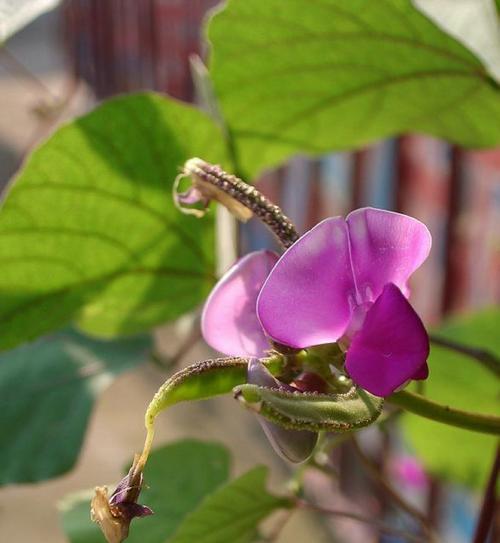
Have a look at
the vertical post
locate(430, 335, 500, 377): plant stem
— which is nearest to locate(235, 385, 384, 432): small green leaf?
locate(430, 335, 500, 377): plant stem

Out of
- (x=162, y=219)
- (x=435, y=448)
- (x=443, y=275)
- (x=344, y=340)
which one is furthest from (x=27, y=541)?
(x=344, y=340)

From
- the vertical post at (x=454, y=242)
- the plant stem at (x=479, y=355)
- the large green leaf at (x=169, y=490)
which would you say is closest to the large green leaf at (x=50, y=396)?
the large green leaf at (x=169, y=490)

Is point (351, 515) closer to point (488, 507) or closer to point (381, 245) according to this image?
point (488, 507)

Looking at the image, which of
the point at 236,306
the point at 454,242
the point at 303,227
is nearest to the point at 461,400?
the point at 236,306

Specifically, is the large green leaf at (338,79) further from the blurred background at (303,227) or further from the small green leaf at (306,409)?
the small green leaf at (306,409)

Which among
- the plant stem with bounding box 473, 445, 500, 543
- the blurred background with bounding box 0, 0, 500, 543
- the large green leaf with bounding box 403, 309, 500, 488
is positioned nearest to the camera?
the plant stem with bounding box 473, 445, 500, 543

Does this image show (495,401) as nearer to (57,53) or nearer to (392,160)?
(392,160)

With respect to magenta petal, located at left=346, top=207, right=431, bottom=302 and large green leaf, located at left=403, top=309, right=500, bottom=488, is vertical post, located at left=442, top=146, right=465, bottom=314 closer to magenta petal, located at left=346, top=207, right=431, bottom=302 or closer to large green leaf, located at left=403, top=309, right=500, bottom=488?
large green leaf, located at left=403, top=309, right=500, bottom=488
